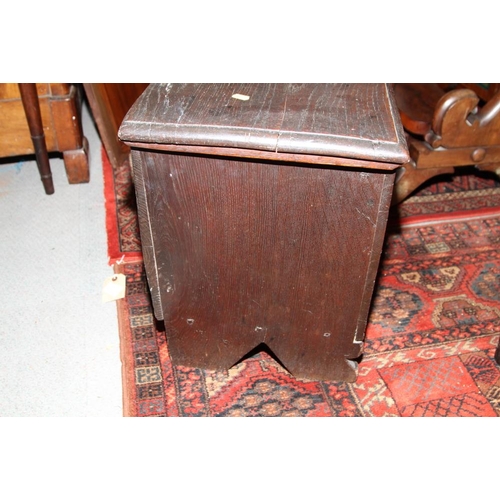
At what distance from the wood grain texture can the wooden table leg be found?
936 mm

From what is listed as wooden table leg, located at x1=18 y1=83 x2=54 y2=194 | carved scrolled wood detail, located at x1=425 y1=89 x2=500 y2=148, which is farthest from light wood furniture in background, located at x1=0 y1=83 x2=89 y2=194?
carved scrolled wood detail, located at x1=425 y1=89 x2=500 y2=148

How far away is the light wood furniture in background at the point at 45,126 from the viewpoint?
2.06m

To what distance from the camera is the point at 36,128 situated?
81.9 inches

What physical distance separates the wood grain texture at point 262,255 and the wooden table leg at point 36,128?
3.07ft

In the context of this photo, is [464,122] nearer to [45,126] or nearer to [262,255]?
[262,255]

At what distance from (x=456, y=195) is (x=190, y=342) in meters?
1.24

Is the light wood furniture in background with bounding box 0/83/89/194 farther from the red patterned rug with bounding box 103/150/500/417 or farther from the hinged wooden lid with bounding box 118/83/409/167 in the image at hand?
the hinged wooden lid with bounding box 118/83/409/167

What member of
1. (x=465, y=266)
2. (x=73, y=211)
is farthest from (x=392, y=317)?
(x=73, y=211)

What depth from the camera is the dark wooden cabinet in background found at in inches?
45.5

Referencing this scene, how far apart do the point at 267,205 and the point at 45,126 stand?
1.24 m

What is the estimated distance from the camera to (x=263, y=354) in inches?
65.8

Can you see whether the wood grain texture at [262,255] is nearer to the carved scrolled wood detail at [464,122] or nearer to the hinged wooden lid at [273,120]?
the hinged wooden lid at [273,120]

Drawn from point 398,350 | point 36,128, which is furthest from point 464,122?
point 36,128

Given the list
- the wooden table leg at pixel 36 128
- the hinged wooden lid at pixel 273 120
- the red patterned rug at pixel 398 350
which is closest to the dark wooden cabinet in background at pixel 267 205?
the hinged wooden lid at pixel 273 120
